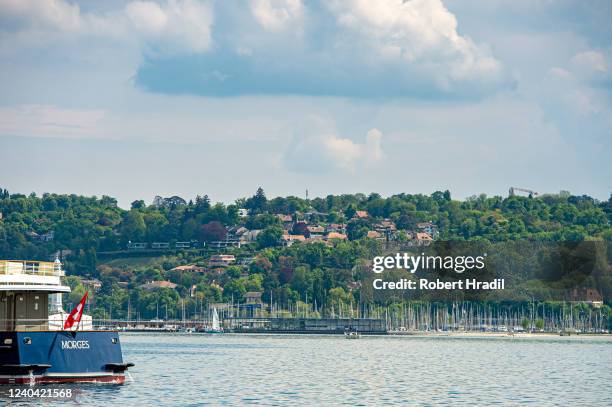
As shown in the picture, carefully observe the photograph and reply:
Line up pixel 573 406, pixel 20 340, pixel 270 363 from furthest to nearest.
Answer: pixel 270 363 → pixel 573 406 → pixel 20 340

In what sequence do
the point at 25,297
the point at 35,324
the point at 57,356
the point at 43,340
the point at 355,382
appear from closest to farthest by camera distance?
1. the point at 43,340
2. the point at 57,356
3. the point at 35,324
4. the point at 25,297
5. the point at 355,382

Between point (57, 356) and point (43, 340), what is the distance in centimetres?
117

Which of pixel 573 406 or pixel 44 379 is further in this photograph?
pixel 573 406

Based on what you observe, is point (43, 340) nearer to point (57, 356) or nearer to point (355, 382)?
point (57, 356)

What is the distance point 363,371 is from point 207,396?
3147 centimetres

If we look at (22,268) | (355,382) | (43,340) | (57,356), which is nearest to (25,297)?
(22,268)

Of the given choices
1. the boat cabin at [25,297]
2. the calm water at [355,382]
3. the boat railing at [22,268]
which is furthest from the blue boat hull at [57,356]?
the boat railing at [22,268]

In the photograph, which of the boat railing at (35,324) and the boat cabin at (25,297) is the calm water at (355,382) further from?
the boat cabin at (25,297)

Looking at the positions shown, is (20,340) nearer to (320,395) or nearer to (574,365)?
(320,395)

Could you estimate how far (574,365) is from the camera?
12388 cm

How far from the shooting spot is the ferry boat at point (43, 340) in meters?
66.4

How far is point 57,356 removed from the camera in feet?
221

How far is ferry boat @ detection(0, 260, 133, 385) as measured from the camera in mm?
66375

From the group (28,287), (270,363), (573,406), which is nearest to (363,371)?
(270,363)
